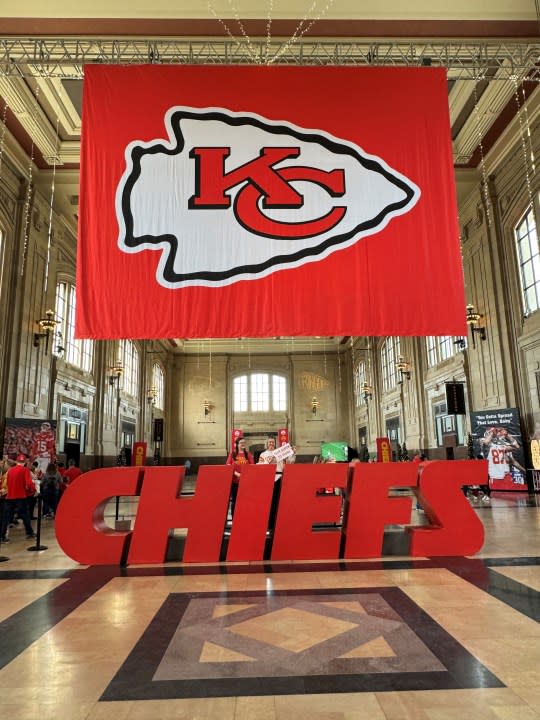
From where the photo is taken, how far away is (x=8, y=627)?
139 inches

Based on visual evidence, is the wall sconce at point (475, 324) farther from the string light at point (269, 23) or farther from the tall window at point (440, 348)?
the string light at point (269, 23)

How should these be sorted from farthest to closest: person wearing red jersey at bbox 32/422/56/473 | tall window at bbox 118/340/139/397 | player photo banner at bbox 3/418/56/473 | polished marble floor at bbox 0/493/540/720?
tall window at bbox 118/340/139/397
person wearing red jersey at bbox 32/422/56/473
player photo banner at bbox 3/418/56/473
polished marble floor at bbox 0/493/540/720

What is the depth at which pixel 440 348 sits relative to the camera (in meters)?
17.9

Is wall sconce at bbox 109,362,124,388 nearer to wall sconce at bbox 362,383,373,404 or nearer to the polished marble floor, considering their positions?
wall sconce at bbox 362,383,373,404

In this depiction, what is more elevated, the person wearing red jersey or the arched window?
the arched window

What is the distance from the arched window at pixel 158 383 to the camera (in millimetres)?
26797

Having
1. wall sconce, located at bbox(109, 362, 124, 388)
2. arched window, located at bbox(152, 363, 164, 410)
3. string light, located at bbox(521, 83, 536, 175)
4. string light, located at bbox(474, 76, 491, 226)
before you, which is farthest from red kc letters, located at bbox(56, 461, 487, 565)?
arched window, located at bbox(152, 363, 164, 410)

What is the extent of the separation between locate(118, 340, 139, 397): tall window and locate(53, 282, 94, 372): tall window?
3.63 metres

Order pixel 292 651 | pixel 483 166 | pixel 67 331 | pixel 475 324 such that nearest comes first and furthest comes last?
1. pixel 292 651
2. pixel 483 166
3. pixel 475 324
4. pixel 67 331

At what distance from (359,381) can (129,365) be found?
1309 centimetres

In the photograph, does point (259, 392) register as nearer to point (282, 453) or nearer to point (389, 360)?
point (389, 360)

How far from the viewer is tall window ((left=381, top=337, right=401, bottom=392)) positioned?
73.3 ft

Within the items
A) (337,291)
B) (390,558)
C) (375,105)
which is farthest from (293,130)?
(390,558)

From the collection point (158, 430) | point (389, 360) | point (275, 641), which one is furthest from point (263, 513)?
point (158, 430)
